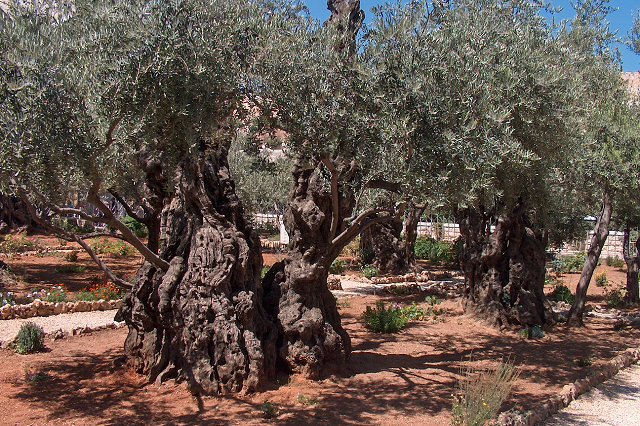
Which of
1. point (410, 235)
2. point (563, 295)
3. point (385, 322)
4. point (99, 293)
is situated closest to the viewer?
point (385, 322)

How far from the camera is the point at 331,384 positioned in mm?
6934

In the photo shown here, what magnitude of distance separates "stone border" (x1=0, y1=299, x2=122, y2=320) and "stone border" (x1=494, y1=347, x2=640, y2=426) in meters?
9.10

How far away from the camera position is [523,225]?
11672mm

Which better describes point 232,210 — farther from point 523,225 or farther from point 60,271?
point 60,271

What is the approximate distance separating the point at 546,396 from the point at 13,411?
6778mm

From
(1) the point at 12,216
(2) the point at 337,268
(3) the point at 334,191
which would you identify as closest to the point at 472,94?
(3) the point at 334,191

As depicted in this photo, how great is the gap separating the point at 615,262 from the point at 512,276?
1576 centimetres

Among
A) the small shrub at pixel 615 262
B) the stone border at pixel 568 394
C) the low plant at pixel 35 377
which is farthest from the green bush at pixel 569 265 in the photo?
the low plant at pixel 35 377

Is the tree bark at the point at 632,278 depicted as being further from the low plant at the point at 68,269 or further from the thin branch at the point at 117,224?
the low plant at the point at 68,269

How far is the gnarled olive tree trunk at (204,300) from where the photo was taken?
6324 mm

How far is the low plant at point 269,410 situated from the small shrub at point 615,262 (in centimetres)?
2284

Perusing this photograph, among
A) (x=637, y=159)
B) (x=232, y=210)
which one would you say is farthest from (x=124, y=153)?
(x=637, y=159)

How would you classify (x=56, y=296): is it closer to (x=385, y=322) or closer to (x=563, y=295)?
(x=385, y=322)

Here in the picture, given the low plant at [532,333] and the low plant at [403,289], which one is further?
the low plant at [403,289]
